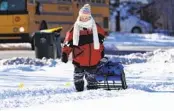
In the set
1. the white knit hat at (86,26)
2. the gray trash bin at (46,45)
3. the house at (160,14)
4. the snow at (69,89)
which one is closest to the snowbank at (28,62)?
the snow at (69,89)

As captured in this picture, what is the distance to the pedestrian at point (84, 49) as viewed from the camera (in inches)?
400

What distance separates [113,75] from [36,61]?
555 centimetres

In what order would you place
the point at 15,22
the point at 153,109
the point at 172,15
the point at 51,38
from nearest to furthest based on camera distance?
the point at 153,109, the point at 51,38, the point at 15,22, the point at 172,15

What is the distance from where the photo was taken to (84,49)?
10.2 m

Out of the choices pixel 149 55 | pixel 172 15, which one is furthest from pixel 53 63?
pixel 172 15

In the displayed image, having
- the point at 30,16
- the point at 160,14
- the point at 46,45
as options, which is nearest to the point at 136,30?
the point at 160,14

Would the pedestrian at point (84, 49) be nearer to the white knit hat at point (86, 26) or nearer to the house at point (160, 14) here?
the white knit hat at point (86, 26)

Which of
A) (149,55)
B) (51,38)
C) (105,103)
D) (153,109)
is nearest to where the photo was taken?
(153,109)

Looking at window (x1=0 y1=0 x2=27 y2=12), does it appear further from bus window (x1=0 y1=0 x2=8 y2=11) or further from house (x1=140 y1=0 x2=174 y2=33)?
house (x1=140 y1=0 x2=174 y2=33)

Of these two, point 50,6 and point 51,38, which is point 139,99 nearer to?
point 51,38

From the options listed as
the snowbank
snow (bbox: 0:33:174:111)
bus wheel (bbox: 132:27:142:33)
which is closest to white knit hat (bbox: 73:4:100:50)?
snow (bbox: 0:33:174:111)

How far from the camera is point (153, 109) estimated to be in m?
7.80

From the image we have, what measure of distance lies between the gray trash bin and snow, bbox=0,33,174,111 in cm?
151

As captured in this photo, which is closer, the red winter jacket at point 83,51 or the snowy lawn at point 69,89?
the snowy lawn at point 69,89
